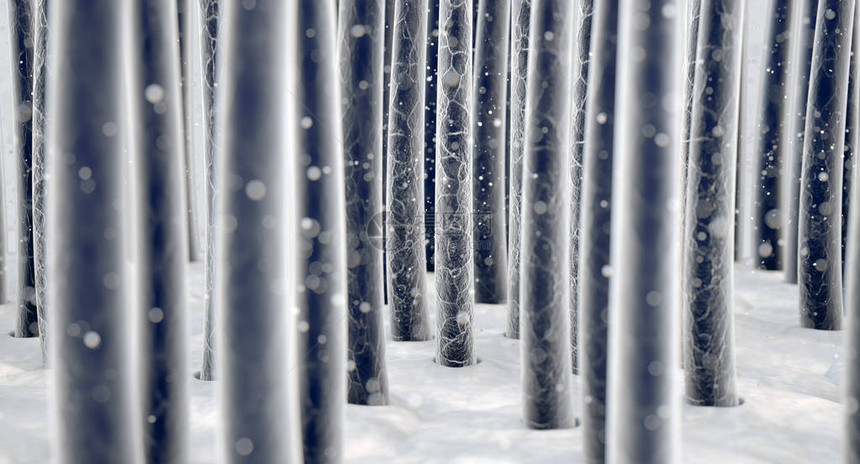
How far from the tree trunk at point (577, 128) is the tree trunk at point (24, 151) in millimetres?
4195

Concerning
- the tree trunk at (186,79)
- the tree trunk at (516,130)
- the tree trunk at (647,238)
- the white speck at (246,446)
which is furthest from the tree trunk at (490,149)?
the white speck at (246,446)

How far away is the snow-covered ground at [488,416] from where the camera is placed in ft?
12.1

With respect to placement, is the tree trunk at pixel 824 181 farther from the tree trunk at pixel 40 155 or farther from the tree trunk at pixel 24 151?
the tree trunk at pixel 24 151

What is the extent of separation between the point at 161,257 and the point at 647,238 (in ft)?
5.35

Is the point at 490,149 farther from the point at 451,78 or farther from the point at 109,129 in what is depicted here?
the point at 109,129

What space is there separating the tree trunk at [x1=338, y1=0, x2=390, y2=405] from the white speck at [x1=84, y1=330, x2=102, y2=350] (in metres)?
2.02

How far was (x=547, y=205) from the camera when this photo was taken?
3.69m

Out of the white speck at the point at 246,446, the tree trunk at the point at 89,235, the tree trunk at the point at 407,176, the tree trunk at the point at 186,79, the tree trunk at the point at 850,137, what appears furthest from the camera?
the tree trunk at the point at 186,79

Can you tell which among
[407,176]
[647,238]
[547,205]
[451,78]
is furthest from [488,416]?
[451,78]

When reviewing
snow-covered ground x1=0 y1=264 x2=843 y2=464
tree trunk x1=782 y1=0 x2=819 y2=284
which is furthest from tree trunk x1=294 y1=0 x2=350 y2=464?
tree trunk x1=782 y1=0 x2=819 y2=284

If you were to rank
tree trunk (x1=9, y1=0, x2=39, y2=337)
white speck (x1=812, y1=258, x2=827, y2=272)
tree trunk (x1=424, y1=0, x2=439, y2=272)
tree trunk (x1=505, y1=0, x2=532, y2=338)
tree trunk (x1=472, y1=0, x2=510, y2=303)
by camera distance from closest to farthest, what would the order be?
tree trunk (x1=505, y1=0, x2=532, y2=338), tree trunk (x1=9, y1=0, x2=39, y2=337), tree trunk (x1=472, y1=0, x2=510, y2=303), white speck (x1=812, y1=258, x2=827, y2=272), tree trunk (x1=424, y1=0, x2=439, y2=272)

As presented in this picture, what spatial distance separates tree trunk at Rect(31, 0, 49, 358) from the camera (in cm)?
510

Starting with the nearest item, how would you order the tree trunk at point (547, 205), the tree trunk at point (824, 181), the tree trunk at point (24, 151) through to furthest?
the tree trunk at point (547, 205)
the tree trunk at point (24, 151)
the tree trunk at point (824, 181)

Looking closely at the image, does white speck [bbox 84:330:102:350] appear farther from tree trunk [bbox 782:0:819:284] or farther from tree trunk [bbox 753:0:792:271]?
tree trunk [bbox 753:0:792:271]
